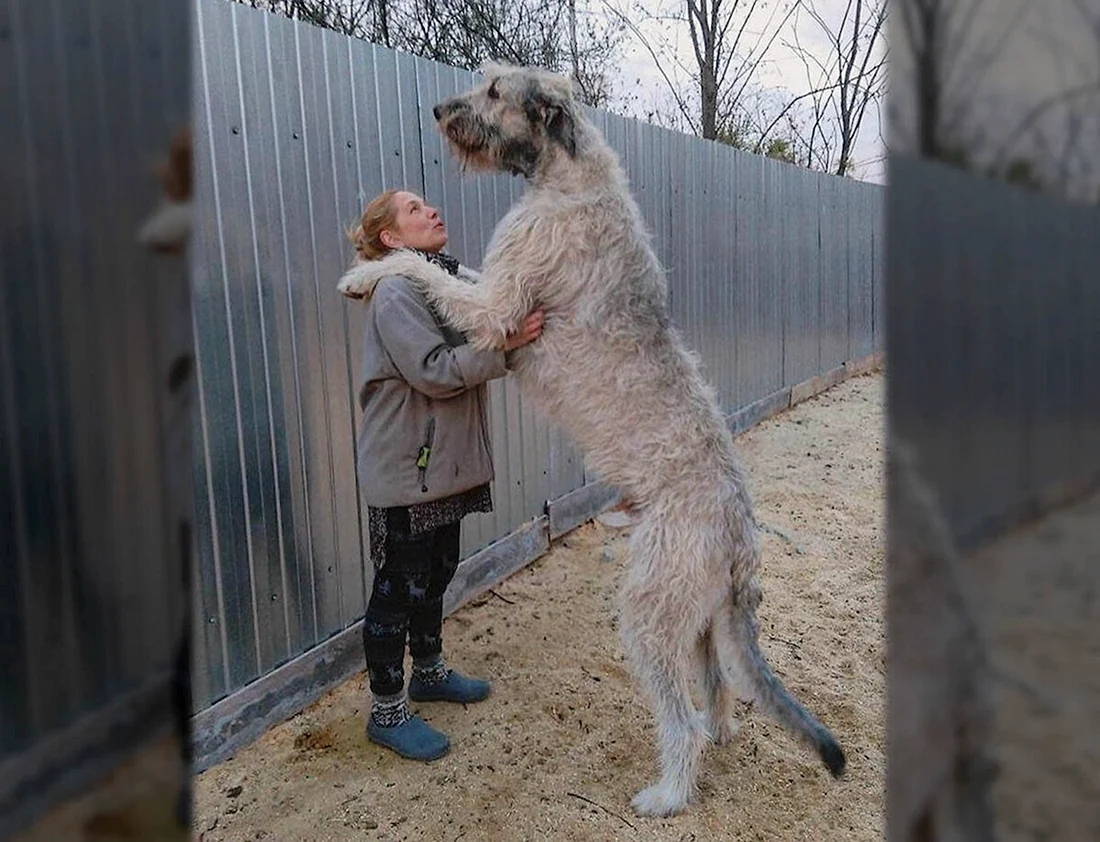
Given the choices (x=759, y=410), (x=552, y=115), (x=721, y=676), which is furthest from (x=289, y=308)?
(x=759, y=410)

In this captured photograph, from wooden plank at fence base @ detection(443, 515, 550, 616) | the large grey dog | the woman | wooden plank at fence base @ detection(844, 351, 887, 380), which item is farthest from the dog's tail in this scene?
wooden plank at fence base @ detection(844, 351, 887, 380)

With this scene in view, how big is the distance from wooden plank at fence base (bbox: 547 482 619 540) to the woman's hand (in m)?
2.73

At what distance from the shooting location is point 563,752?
141 inches

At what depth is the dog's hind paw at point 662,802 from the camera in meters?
3.12

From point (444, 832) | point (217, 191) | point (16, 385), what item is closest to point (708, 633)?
point (444, 832)

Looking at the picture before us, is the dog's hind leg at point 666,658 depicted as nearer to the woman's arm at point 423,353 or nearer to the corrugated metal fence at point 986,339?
the woman's arm at point 423,353

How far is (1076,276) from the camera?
66 cm

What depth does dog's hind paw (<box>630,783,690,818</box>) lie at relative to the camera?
10.2 feet

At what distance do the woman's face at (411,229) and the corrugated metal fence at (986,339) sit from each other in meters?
3.07

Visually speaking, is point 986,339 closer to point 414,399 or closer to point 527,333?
point 527,333

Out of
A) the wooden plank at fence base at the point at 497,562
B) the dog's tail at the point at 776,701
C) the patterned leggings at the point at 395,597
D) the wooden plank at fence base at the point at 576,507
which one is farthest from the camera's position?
the wooden plank at fence base at the point at 576,507

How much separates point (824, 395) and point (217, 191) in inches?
396

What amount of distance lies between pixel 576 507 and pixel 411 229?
131 inches

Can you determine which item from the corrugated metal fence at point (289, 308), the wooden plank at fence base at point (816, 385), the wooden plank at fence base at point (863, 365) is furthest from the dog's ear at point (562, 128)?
the wooden plank at fence base at point (863, 365)
